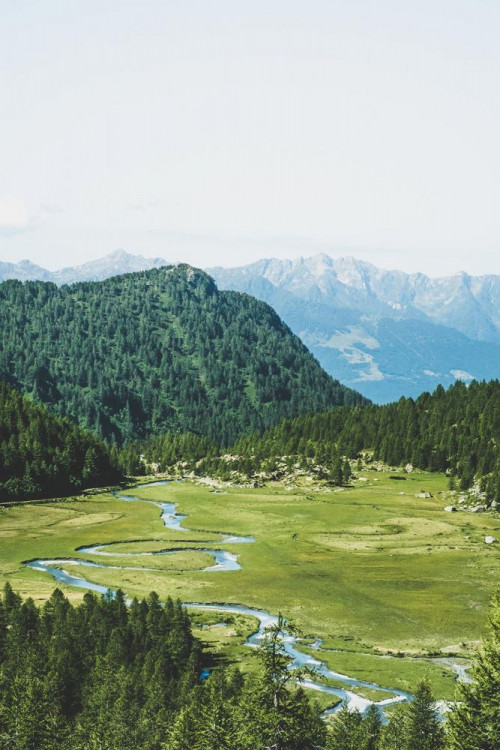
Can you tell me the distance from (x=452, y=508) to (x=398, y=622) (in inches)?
3729

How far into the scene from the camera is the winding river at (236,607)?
73.6 meters

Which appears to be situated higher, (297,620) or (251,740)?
(251,740)

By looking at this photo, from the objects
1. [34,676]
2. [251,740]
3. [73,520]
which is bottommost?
[73,520]

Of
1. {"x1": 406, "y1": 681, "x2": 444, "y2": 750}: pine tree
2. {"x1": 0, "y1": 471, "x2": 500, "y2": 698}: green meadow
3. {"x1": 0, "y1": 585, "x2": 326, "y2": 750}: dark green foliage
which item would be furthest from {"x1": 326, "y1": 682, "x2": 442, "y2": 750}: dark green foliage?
{"x1": 0, "y1": 471, "x2": 500, "y2": 698}: green meadow

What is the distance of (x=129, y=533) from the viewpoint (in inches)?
6649

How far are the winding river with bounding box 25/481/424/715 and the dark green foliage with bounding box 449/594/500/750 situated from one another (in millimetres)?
7862

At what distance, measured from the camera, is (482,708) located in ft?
116

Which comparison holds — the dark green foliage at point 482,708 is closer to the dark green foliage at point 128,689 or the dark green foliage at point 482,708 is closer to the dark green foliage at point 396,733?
the dark green foliage at point 128,689

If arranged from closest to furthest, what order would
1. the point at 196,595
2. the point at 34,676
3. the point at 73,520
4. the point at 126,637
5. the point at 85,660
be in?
the point at 34,676 < the point at 85,660 < the point at 126,637 < the point at 196,595 < the point at 73,520

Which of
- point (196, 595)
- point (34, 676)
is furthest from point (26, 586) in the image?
point (34, 676)

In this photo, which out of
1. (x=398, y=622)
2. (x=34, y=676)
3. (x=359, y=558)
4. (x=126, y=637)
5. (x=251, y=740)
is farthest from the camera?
(x=359, y=558)

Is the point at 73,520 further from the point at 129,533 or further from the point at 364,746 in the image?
the point at 364,746

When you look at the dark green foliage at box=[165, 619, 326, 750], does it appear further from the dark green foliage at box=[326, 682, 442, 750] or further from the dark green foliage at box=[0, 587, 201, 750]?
the dark green foliage at box=[0, 587, 201, 750]

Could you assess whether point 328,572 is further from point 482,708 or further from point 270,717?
point 270,717
